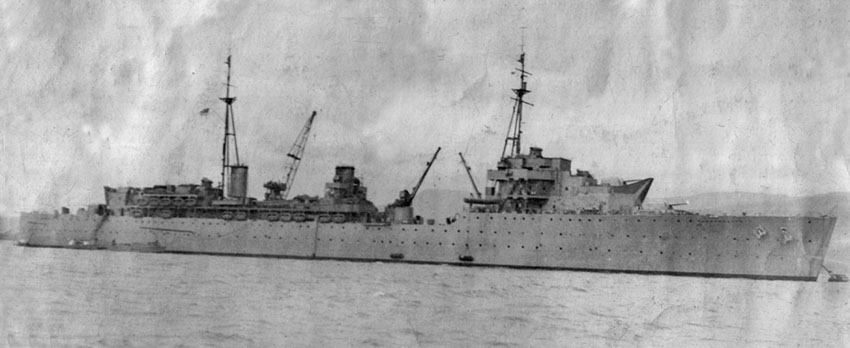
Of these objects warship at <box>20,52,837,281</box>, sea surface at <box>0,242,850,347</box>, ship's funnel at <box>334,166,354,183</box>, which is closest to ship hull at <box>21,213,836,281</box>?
warship at <box>20,52,837,281</box>

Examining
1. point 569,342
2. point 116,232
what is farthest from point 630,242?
point 116,232

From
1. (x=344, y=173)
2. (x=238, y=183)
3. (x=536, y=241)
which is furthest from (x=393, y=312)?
(x=238, y=183)

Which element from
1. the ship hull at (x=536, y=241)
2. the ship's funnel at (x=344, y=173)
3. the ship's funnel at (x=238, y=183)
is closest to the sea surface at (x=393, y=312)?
the ship hull at (x=536, y=241)

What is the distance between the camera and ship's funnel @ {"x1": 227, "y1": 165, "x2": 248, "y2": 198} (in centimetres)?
3722

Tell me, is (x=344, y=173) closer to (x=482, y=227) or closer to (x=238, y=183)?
(x=238, y=183)

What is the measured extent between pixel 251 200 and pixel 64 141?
1850cm

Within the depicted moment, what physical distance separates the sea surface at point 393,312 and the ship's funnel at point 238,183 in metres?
13.7

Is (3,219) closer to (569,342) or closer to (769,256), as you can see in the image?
(569,342)

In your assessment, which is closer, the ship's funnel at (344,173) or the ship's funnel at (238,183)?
the ship's funnel at (344,173)

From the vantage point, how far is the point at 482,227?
30.7m

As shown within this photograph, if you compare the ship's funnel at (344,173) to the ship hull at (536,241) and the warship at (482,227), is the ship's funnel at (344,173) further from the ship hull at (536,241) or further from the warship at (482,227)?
the ship hull at (536,241)

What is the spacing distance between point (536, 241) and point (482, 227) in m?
2.35

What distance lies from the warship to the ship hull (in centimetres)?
4

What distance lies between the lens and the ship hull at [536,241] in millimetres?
26234
